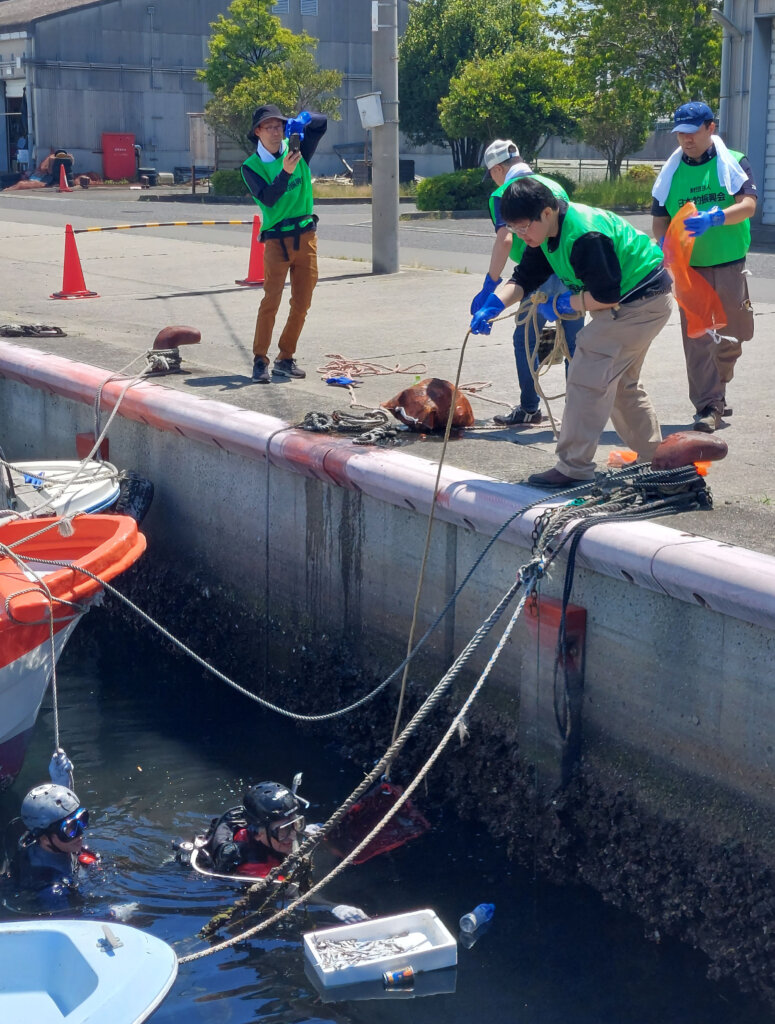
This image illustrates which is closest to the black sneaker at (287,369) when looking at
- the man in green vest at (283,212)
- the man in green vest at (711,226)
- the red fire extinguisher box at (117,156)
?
the man in green vest at (283,212)

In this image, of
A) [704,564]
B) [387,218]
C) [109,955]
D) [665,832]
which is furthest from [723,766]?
[387,218]

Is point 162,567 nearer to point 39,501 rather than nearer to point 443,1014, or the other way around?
point 39,501

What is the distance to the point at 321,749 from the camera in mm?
6445

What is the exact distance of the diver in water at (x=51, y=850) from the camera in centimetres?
497

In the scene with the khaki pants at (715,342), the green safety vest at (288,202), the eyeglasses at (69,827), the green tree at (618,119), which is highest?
the green tree at (618,119)

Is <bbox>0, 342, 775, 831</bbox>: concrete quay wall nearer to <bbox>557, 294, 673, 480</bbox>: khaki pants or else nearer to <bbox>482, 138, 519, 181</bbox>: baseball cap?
<bbox>557, 294, 673, 480</bbox>: khaki pants

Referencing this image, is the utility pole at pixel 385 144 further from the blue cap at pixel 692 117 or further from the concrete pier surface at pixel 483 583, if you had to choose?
the blue cap at pixel 692 117

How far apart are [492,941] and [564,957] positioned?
0.28 m

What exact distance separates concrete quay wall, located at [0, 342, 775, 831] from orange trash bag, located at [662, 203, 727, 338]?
172cm

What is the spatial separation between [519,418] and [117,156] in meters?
36.8

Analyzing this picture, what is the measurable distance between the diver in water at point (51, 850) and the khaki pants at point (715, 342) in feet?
12.8

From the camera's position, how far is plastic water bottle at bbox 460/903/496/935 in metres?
4.86

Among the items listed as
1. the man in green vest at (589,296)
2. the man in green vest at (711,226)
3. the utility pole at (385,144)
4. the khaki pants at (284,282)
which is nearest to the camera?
the man in green vest at (589,296)

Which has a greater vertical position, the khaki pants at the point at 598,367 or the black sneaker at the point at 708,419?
the khaki pants at the point at 598,367
